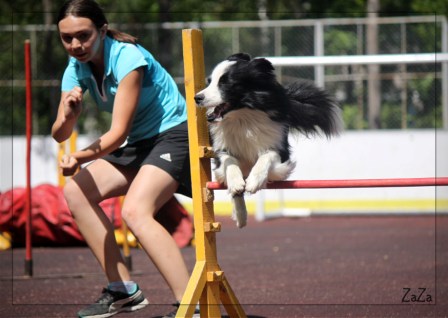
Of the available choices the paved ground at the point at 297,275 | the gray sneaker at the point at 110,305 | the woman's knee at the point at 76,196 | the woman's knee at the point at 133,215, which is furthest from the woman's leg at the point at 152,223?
the paved ground at the point at 297,275

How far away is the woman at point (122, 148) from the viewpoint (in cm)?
410

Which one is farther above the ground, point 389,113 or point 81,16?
point 81,16

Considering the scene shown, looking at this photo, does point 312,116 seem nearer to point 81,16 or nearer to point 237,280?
point 81,16

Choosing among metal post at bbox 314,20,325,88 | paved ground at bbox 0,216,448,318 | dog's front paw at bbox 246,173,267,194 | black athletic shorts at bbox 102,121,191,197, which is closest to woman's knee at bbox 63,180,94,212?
black athletic shorts at bbox 102,121,191,197

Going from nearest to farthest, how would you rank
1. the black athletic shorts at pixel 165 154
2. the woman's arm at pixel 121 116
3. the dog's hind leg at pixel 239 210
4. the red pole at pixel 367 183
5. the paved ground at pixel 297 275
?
1. the red pole at pixel 367 183
2. the woman's arm at pixel 121 116
3. the black athletic shorts at pixel 165 154
4. the dog's hind leg at pixel 239 210
5. the paved ground at pixel 297 275

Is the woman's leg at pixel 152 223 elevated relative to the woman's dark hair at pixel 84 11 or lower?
lower

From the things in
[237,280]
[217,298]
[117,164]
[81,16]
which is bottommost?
[237,280]

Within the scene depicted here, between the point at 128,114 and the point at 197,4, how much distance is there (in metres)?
16.4

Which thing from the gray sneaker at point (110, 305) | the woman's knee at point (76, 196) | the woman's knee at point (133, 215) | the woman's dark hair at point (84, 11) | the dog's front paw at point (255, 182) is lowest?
Result: the gray sneaker at point (110, 305)

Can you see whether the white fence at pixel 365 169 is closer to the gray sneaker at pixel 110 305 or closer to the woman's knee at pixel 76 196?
the gray sneaker at pixel 110 305

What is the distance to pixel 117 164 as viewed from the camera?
4.37 meters

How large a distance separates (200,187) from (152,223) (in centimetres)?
34

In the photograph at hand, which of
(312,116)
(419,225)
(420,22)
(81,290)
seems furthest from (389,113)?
(312,116)

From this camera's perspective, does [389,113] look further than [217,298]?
Yes
